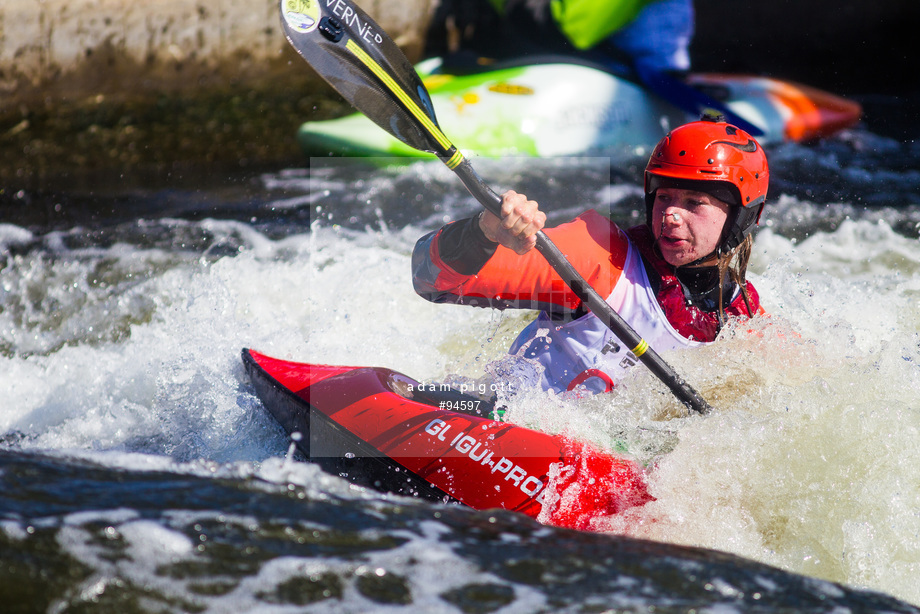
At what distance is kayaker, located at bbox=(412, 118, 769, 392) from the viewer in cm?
255

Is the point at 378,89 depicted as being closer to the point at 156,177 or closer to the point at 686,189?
the point at 686,189

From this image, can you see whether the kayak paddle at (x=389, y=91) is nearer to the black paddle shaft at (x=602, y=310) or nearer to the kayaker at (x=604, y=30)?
the black paddle shaft at (x=602, y=310)

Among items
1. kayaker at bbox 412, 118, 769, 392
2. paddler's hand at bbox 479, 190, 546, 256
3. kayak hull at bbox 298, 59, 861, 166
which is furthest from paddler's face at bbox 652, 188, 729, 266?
kayak hull at bbox 298, 59, 861, 166

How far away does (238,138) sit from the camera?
689 centimetres

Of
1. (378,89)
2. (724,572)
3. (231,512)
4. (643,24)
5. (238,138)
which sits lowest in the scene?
(724,572)

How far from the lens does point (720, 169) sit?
99.9 inches

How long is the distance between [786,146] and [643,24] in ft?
5.52

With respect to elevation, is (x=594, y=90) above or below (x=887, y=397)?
above

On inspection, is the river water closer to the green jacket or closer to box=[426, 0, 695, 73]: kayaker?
box=[426, 0, 695, 73]: kayaker

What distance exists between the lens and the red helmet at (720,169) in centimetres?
254

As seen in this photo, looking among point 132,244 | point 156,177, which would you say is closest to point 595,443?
point 132,244

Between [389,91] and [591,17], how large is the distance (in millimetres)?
5306

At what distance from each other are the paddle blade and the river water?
996 millimetres

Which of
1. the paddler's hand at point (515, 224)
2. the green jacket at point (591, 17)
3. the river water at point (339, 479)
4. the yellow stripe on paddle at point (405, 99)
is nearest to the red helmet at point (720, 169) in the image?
the river water at point (339, 479)
